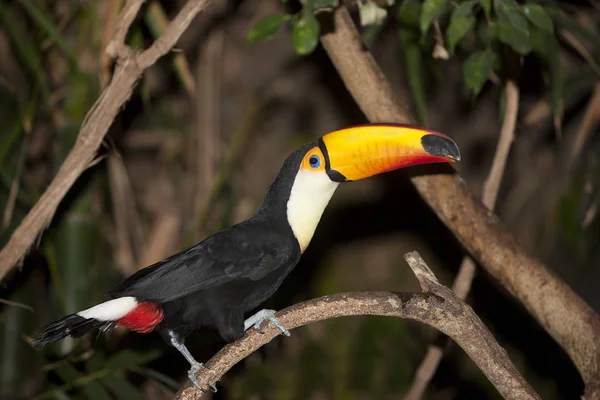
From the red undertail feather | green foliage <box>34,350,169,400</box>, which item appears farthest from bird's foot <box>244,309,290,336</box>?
green foliage <box>34,350,169,400</box>

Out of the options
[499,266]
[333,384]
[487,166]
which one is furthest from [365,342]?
[499,266]

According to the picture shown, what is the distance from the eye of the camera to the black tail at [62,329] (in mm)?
1908

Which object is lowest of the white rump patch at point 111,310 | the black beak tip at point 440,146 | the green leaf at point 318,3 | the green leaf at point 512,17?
the white rump patch at point 111,310

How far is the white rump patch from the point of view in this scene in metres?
1.96

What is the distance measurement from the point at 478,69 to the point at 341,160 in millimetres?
454

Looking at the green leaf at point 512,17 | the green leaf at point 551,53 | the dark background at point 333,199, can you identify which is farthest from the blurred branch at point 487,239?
Result: the dark background at point 333,199

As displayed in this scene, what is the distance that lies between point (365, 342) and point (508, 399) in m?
1.73

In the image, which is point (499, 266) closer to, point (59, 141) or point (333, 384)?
point (333, 384)

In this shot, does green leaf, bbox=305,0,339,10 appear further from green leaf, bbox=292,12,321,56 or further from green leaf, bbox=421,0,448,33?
green leaf, bbox=421,0,448,33

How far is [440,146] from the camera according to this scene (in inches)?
81.3

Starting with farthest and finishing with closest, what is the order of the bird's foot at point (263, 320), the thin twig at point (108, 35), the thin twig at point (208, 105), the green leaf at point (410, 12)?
the thin twig at point (208, 105), the thin twig at point (108, 35), the green leaf at point (410, 12), the bird's foot at point (263, 320)

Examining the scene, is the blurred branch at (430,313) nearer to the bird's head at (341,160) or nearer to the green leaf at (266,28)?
the bird's head at (341,160)

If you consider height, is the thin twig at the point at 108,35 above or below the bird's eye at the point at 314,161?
above

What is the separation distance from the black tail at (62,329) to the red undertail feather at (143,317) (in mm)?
126
